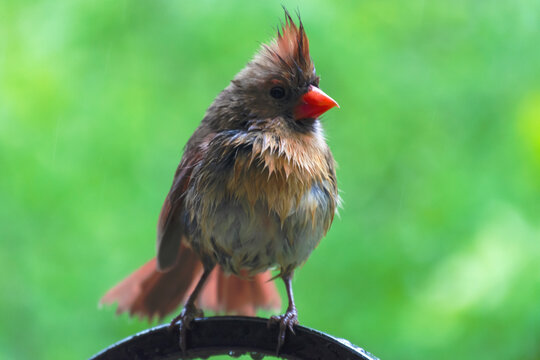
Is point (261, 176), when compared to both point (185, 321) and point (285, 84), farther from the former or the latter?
point (185, 321)

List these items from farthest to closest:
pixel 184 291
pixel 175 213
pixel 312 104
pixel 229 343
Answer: pixel 184 291
pixel 175 213
pixel 312 104
pixel 229 343

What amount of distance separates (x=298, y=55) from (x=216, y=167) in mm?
417

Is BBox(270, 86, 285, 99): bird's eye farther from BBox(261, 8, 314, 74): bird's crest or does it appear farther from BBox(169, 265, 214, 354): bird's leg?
BBox(169, 265, 214, 354): bird's leg

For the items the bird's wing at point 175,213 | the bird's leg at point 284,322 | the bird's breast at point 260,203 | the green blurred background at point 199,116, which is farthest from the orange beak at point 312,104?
the green blurred background at point 199,116

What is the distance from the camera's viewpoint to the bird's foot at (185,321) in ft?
5.48

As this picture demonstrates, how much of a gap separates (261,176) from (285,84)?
312 mm

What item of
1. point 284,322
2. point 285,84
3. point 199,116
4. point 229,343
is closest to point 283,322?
point 284,322

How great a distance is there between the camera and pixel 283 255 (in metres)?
1.95

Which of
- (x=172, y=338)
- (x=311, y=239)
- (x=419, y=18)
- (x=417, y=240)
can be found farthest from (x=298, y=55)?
(x=419, y=18)

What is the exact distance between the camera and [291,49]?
1941 mm

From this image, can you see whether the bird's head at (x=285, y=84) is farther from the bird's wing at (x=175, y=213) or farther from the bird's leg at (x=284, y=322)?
the bird's leg at (x=284, y=322)

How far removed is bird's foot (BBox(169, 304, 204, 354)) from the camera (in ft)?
5.48

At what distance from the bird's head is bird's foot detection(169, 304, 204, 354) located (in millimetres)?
624

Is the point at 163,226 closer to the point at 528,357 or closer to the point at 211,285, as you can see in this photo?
the point at 211,285
